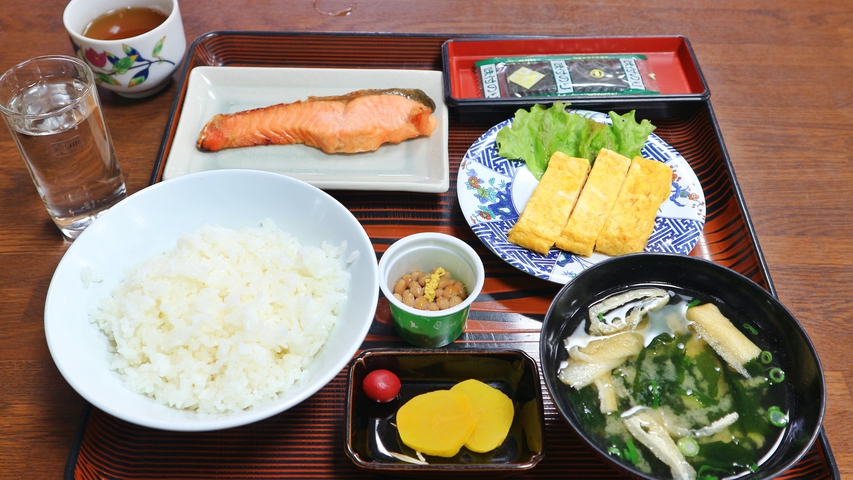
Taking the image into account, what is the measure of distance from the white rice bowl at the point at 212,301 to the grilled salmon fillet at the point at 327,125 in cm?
50

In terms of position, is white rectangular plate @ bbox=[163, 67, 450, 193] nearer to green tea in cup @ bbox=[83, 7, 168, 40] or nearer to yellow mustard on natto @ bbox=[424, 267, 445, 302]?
green tea in cup @ bbox=[83, 7, 168, 40]

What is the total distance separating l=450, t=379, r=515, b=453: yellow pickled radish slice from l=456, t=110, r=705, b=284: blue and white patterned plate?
449 millimetres

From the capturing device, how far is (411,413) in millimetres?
1411

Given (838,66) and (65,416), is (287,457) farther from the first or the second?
(838,66)

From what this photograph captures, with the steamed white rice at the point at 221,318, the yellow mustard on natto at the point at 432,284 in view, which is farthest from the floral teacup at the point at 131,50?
the yellow mustard on natto at the point at 432,284

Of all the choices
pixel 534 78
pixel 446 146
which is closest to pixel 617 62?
pixel 534 78

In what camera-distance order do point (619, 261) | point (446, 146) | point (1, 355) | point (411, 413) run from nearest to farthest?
1. point (411, 413)
2. point (619, 261)
3. point (1, 355)
4. point (446, 146)

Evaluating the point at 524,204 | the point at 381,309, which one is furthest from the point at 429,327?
the point at 524,204

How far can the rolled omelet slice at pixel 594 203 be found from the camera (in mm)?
1843

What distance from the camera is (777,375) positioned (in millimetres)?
1433

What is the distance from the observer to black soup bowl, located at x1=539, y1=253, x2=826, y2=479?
51.2 inches

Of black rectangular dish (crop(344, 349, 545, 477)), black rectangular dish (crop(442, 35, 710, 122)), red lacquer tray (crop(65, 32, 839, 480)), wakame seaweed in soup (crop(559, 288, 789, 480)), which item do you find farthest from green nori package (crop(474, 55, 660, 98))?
black rectangular dish (crop(344, 349, 545, 477))

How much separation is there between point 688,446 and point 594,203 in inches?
32.4

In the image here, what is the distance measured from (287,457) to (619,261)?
1.00 metres
